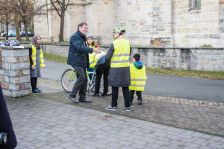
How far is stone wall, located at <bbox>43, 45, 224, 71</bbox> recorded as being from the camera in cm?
1699

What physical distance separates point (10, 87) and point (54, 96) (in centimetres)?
120

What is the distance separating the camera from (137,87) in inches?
381

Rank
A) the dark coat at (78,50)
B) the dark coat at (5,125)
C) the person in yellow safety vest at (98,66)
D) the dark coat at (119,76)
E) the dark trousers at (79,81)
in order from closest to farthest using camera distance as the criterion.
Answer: the dark coat at (5,125), the dark coat at (119,76), the dark coat at (78,50), the dark trousers at (79,81), the person in yellow safety vest at (98,66)

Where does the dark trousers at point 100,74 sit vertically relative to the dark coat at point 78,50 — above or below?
below

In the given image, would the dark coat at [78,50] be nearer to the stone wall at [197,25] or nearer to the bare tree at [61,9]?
the stone wall at [197,25]

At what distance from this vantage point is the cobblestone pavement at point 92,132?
6391 millimetres

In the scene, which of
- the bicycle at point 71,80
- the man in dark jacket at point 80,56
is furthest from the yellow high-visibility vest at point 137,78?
the bicycle at point 71,80

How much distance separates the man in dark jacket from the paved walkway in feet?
9.70

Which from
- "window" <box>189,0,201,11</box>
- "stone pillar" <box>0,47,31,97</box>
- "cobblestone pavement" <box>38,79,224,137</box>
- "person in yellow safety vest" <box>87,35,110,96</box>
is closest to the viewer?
"cobblestone pavement" <box>38,79,224,137</box>

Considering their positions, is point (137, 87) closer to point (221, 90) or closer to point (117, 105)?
point (117, 105)

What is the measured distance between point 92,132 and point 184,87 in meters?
6.65

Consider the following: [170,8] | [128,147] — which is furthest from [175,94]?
[170,8]

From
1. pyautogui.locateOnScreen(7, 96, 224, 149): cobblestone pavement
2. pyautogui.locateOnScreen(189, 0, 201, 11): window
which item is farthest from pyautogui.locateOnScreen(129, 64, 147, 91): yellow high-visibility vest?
pyautogui.locateOnScreen(189, 0, 201, 11): window

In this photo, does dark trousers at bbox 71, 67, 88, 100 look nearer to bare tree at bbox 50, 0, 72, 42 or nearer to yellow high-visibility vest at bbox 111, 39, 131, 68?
yellow high-visibility vest at bbox 111, 39, 131, 68
